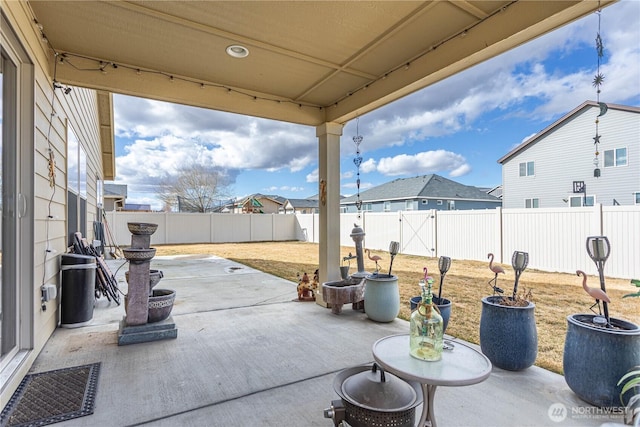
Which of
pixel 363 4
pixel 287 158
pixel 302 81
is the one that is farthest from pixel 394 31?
pixel 287 158

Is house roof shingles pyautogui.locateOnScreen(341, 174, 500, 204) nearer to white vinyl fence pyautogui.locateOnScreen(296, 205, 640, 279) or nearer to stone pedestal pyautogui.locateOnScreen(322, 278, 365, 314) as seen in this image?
white vinyl fence pyautogui.locateOnScreen(296, 205, 640, 279)

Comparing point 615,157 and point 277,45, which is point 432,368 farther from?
point 615,157

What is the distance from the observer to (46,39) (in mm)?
2885

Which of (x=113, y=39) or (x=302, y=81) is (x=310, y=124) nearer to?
(x=302, y=81)

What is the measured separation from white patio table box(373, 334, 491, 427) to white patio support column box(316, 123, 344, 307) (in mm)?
2816

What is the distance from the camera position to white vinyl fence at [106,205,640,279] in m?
6.50

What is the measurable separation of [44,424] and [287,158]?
36.9m

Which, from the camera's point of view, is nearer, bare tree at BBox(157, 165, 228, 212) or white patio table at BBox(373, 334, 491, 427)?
white patio table at BBox(373, 334, 491, 427)

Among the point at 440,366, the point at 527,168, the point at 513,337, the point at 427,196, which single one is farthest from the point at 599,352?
the point at 427,196

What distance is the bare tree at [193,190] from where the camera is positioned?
24.8 meters

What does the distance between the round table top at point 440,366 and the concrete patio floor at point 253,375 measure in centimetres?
59

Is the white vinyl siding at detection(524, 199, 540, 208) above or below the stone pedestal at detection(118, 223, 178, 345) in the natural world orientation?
above

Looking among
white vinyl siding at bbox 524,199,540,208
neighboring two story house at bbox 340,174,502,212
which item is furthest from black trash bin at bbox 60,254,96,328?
neighboring two story house at bbox 340,174,502,212

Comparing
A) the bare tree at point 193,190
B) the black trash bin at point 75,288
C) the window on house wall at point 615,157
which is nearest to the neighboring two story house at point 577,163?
the window on house wall at point 615,157
